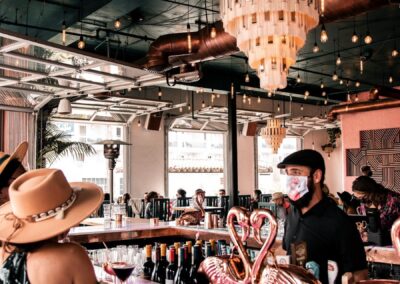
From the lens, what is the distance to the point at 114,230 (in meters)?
4.61

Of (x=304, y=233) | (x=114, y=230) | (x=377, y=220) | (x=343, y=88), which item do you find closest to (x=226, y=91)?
(x=343, y=88)

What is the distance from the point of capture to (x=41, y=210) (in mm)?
1682

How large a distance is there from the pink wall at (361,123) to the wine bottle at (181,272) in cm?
996

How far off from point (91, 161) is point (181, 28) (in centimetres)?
610

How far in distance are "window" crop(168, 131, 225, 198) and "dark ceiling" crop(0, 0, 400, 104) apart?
12.4ft

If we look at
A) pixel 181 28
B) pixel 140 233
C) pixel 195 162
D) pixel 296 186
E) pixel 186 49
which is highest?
pixel 181 28

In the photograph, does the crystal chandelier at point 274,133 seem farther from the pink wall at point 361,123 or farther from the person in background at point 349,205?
the person in background at point 349,205

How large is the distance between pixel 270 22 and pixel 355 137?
9.21 metres

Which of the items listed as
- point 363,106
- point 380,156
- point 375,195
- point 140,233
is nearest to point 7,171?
point 140,233

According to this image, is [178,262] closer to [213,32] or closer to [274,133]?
[213,32]

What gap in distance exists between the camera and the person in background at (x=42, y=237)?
164cm

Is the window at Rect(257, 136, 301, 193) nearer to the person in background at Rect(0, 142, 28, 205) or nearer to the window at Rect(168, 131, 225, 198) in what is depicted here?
the window at Rect(168, 131, 225, 198)

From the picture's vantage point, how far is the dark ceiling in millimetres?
7098

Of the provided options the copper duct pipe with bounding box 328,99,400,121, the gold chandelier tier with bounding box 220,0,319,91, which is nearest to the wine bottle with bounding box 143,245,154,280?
the gold chandelier tier with bounding box 220,0,319,91
